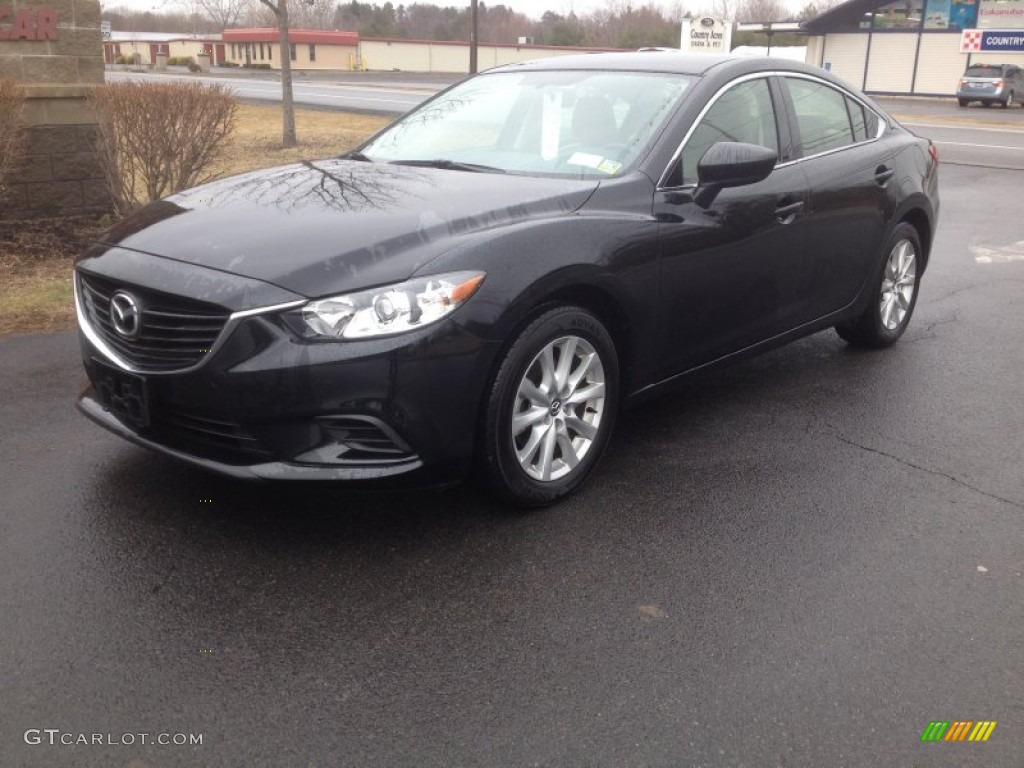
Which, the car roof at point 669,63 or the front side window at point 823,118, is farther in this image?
the front side window at point 823,118

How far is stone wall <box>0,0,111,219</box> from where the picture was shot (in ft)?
27.7

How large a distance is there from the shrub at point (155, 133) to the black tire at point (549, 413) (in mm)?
5339

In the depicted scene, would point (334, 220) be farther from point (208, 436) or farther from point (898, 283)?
point (898, 283)

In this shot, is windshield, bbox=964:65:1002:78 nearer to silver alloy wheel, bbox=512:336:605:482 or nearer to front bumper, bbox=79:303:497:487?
silver alloy wheel, bbox=512:336:605:482

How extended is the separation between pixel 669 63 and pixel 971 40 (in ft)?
147

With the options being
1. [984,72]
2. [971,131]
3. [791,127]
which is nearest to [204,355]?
[791,127]

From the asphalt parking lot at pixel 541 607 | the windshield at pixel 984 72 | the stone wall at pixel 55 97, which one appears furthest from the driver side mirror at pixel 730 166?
the windshield at pixel 984 72

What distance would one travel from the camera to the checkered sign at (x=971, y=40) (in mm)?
42719

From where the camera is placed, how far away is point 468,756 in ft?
8.33

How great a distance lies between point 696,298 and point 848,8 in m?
49.2

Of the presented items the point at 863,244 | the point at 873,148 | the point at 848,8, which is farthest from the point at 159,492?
the point at 848,8

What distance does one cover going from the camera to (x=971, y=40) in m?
42.9

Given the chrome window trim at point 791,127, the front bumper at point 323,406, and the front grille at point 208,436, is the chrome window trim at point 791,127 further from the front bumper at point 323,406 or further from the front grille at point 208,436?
the front grille at point 208,436

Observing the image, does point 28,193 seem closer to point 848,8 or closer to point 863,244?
point 863,244
